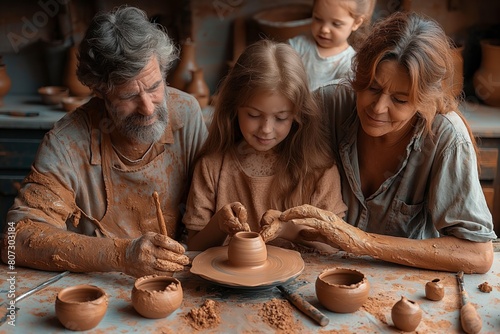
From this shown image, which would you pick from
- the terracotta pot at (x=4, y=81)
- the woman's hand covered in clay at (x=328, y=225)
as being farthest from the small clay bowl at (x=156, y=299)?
the terracotta pot at (x=4, y=81)

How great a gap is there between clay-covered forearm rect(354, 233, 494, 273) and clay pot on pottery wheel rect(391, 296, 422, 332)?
45 cm

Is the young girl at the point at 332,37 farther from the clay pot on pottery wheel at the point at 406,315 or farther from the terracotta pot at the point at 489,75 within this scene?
the clay pot on pottery wheel at the point at 406,315

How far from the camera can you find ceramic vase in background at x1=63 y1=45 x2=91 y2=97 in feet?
17.9

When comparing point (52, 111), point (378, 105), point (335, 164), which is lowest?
point (52, 111)

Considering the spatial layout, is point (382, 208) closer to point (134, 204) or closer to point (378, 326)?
point (378, 326)

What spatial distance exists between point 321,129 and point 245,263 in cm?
86

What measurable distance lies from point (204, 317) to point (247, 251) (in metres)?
0.32

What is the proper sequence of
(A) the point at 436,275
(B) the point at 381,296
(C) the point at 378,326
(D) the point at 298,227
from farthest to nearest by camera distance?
1. (D) the point at 298,227
2. (A) the point at 436,275
3. (B) the point at 381,296
4. (C) the point at 378,326

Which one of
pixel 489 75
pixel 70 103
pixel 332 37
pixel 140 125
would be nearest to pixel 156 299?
pixel 140 125

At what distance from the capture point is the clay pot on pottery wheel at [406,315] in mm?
2219

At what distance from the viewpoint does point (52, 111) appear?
17.2ft

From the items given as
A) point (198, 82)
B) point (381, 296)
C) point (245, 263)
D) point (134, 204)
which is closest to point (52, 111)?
point (198, 82)

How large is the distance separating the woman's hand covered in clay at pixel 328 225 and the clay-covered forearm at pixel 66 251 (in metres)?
0.69

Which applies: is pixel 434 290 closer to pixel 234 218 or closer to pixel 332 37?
pixel 234 218
